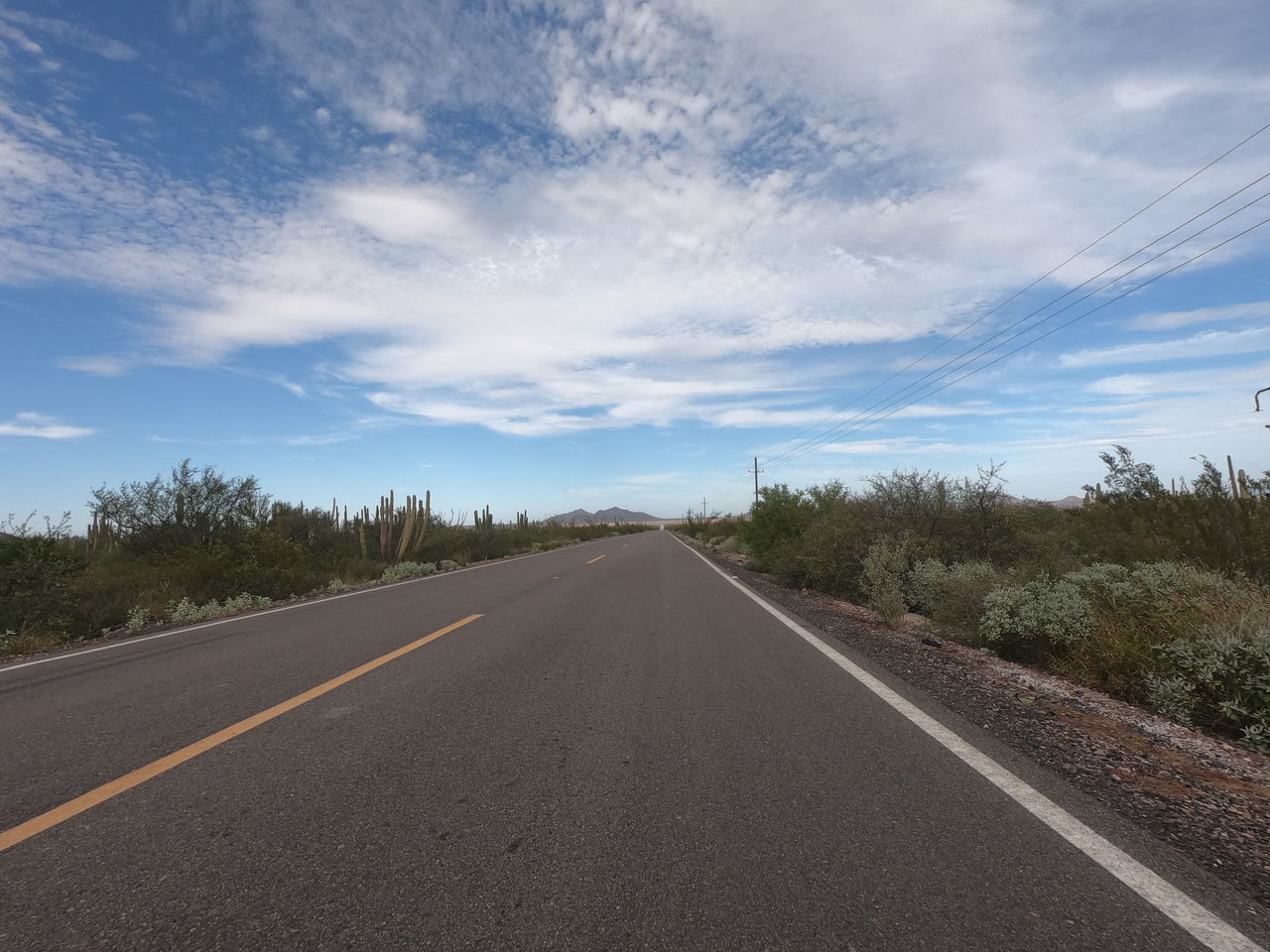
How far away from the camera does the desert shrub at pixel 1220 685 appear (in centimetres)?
467

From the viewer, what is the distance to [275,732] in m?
4.55

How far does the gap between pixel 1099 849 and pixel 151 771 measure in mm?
4859

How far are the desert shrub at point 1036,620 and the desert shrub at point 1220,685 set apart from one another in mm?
1645

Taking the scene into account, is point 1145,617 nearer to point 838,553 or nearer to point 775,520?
point 838,553

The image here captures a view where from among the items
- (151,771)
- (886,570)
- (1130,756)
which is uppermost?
(886,570)

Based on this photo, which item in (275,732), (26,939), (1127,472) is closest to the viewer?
(26,939)

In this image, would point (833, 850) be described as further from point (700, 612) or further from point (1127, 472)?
point (1127, 472)

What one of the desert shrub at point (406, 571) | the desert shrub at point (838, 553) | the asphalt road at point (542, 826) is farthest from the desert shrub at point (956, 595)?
the desert shrub at point (406, 571)

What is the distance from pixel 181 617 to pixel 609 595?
725 centimetres

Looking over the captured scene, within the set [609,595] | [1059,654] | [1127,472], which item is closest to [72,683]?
[609,595]

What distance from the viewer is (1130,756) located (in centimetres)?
421

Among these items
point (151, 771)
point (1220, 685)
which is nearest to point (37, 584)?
point (151, 771)

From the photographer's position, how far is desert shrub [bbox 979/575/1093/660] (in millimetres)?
7133

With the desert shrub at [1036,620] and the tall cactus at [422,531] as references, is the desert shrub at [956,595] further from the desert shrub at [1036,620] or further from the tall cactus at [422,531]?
the tall cactus at [422,531]
